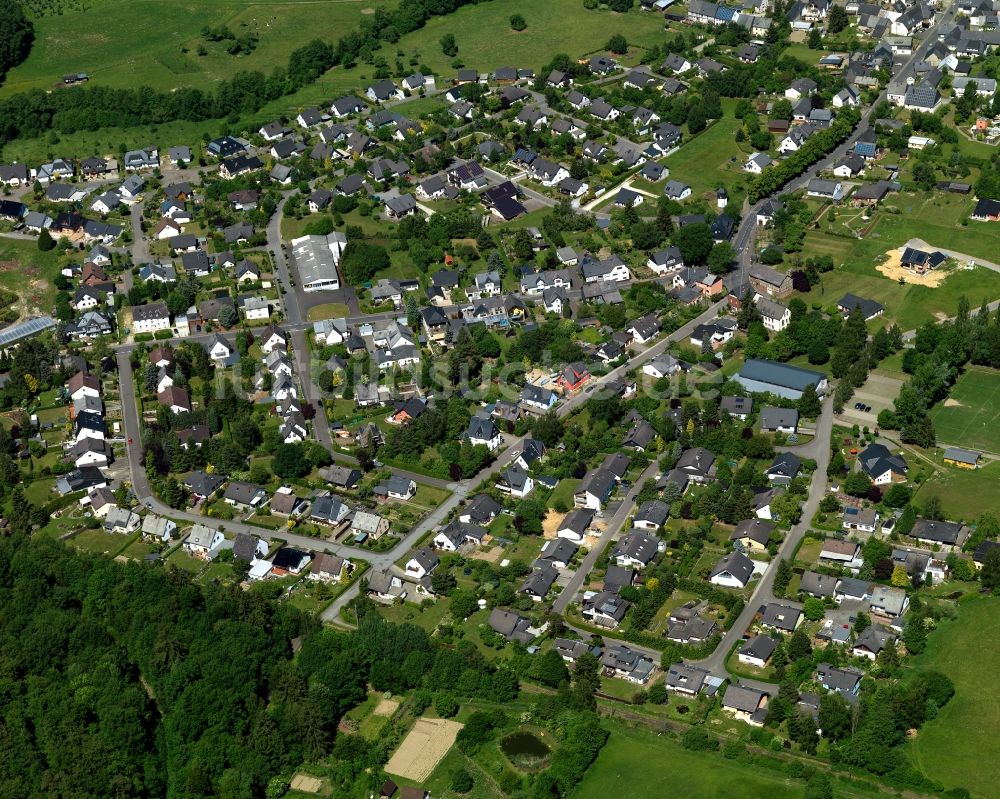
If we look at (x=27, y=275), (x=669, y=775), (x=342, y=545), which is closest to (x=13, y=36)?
(x=27, y=275)

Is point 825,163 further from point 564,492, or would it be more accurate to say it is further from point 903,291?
point 564,492

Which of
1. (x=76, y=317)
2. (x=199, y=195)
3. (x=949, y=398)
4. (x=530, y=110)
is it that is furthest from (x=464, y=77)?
(x=949, y=398)

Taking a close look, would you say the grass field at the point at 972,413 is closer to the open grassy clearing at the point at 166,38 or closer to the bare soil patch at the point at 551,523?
the bare soil patch at the point at 551,523

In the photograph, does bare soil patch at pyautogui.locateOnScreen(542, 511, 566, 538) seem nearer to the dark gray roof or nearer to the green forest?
the green forest

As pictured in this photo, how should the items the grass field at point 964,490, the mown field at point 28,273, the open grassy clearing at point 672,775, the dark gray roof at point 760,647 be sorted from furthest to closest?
the mown field at point 28,273, the grass field at point 964,490, the dark gray roof at point 760,647, the open grassy clearing at point 672,775

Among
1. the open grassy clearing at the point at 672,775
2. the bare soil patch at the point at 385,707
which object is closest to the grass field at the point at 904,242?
the open grassy clearing at the point at 672,775

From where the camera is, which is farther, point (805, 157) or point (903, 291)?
point (805, 157)

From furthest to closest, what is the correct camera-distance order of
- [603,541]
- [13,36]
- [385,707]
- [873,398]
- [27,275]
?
[13,36]
[27,275]
[873,398]
[603,541]
[385,707]
